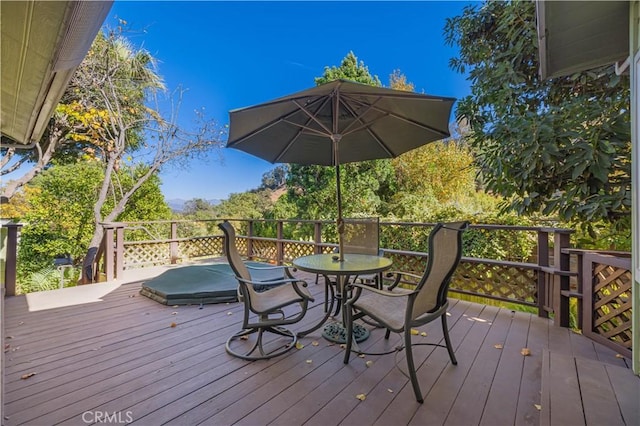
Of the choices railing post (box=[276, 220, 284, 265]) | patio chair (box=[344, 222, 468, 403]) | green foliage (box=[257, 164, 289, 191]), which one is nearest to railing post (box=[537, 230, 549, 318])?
patio chair (box=[344, 222, 468, 403])

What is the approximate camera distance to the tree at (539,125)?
2746mm

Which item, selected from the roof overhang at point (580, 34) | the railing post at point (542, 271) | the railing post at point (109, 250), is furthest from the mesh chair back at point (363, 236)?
the railing post at point (109, 250)

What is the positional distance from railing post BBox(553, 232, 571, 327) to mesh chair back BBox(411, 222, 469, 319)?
6.05 feet

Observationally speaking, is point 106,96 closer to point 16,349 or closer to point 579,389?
point 16,349

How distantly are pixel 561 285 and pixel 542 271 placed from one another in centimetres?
30

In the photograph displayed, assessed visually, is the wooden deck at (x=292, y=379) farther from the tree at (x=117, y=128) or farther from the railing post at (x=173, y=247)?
the tree at (x=117, y=128)

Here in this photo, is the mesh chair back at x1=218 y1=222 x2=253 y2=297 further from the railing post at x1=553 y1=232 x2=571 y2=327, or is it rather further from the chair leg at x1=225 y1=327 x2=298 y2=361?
the railing post at x1=553 y1=232 x2=571 y2=327

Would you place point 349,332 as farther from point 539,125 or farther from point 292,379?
point 539,125

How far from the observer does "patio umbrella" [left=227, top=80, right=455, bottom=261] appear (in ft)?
8.85

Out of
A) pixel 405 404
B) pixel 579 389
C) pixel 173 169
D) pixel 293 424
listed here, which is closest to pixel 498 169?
pixel 579 389

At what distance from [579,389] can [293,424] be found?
171cm

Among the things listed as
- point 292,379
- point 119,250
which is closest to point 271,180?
point 119,250

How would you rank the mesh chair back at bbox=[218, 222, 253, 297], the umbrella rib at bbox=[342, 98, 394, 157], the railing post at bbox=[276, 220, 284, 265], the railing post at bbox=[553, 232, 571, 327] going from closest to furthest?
the mesh chair back at bbox=[218, 222, 253, 297] → the umbrella rib at bbox=[342, 98, 394, 157] → the railing post at bbox=[553, 232, 571, 327] → the railing post at bbox=[276, 220, 284, 265]

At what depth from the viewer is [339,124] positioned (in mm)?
3502
